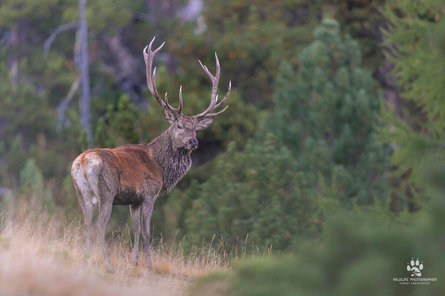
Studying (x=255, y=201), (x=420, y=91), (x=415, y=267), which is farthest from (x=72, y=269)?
(x=255, y=201)

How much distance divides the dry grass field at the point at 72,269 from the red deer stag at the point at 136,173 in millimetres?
291

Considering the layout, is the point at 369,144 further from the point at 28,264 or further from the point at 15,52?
the point at 15,52

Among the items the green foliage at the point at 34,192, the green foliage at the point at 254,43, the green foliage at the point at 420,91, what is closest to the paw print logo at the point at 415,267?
the green foliage at the point at 420,91

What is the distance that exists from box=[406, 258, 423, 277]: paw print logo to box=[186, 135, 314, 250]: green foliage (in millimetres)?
10892

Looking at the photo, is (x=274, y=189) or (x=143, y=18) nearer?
(x=274, y=189)

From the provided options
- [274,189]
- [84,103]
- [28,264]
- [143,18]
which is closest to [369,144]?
[274,189]

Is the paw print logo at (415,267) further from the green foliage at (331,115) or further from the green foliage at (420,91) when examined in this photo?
the green foliage at (331,115)

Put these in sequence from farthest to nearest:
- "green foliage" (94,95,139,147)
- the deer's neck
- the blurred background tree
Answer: "green foliage" (94,95,139,147) → the blurred background tree → the deer's neck

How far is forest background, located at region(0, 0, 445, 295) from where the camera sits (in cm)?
574

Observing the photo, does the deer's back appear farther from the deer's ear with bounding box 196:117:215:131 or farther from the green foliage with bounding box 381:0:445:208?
the green foliage with bounding box 381:0:445:208

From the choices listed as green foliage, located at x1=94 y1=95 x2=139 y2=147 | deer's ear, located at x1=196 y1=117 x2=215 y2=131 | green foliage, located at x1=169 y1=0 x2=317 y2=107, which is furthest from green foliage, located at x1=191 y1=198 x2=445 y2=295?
green foliage, located at x1=169 y1=0 x2=317 y2=107

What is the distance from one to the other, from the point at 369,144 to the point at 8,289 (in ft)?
Answer: 63.1

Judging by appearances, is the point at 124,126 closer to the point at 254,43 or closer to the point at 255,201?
the point at 255,201

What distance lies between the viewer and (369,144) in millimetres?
24562
